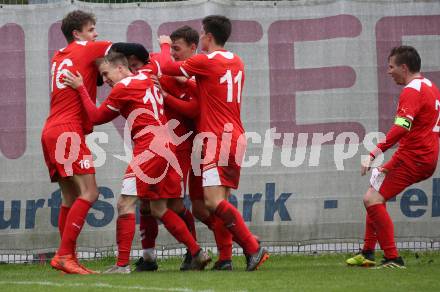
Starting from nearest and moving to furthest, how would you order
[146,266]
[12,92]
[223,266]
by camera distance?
[223,266]
[146,266]
[12,92]

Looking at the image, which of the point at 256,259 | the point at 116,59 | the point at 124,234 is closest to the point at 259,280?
the point at 256,259

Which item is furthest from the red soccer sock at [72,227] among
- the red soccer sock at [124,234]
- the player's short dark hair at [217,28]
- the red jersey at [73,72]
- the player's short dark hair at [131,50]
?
the player's short dark hair at [217,28]

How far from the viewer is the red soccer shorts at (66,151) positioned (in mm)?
8562

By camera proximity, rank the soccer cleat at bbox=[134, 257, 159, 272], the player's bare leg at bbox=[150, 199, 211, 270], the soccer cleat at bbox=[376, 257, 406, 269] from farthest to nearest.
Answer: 1. the soccer cleat at bbox=[134, 257, 159, 272]
2. the soccer cleat at bbox=[376, 257, 406, 269]
3. the player's bare leg at bbox=[150, 199, 211, 270]

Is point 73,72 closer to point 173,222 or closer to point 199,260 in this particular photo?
point 173,222

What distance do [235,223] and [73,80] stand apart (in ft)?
6.13

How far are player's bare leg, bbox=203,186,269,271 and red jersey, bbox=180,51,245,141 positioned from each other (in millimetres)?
504

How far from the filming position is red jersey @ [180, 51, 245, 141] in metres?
8.57

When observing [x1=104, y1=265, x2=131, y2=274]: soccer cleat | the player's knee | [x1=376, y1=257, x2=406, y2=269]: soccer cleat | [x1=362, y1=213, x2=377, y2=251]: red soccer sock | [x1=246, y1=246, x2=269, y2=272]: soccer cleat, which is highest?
the player's knee

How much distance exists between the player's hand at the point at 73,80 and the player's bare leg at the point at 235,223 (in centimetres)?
144

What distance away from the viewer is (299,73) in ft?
37.4

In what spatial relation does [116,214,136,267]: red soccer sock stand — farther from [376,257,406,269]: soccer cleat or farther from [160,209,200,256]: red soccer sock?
[376,257,406,269]: soccer cleat

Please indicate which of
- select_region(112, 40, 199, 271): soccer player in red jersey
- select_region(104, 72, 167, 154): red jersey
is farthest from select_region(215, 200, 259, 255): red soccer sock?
select_region(104, 72, 167, 154): red jersey

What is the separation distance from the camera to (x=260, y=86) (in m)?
11.4
